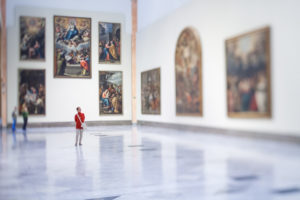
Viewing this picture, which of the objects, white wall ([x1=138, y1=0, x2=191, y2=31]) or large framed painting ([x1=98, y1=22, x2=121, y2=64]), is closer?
white wall ([x1=138, y1=0, x2=191, y2=31])

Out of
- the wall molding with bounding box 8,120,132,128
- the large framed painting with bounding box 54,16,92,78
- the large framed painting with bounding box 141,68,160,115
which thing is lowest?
the wall molding with bounding box 8,120,132,128

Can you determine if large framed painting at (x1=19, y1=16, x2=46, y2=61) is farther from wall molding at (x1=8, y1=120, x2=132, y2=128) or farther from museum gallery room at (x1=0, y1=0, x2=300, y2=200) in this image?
wall molding at (x1=8, y1=120, x2=132, y2=128)

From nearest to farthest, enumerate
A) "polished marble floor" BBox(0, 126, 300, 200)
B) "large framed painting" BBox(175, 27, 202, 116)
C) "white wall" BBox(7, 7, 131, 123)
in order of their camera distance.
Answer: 1. "polished marble floor" BBox(0, 126, 300, 200)
2. "large framed painting" BBox(175, 27, 202, 116)
3. "white wall" BBox(7, 7, 131, 123)

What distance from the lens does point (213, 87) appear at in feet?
56.2

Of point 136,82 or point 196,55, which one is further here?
point 136,82

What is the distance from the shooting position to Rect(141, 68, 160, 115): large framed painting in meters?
24.6

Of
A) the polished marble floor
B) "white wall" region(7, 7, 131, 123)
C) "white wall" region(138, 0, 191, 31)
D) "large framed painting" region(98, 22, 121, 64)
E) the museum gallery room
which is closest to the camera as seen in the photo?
the polished marble floor

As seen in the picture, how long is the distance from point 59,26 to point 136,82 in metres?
7.48

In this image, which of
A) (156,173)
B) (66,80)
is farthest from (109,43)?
(156,173)

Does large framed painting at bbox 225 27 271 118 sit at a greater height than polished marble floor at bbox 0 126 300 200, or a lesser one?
greater

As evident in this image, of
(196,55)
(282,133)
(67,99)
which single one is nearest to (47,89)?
(67,99)

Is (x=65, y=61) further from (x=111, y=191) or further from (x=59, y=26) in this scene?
(x=111, y=191)

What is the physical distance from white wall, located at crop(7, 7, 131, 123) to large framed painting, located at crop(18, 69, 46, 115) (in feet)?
1.07

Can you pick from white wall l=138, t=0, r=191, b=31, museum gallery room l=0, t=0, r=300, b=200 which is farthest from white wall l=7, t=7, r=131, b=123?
white wall l=138, t=0, r=191, b=31
